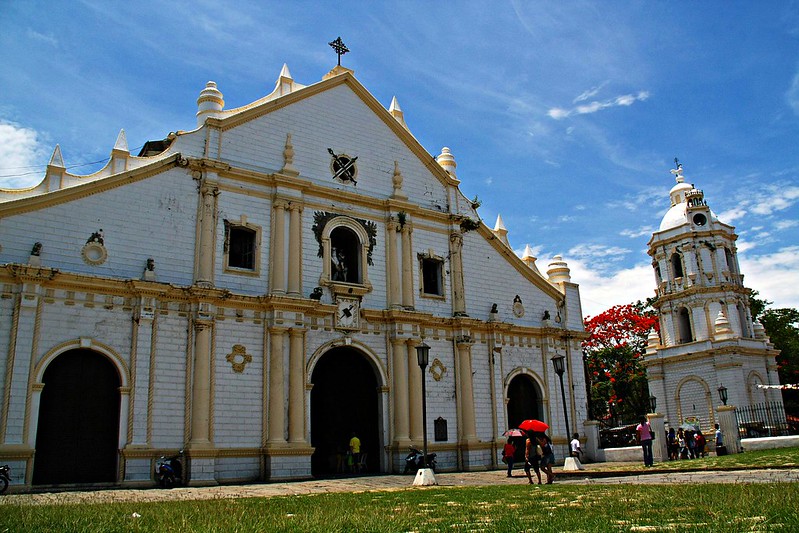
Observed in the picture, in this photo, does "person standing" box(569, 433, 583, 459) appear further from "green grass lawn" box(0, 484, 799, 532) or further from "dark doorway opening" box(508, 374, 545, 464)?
"green grass lawn" box(0, 484, 799, 532)

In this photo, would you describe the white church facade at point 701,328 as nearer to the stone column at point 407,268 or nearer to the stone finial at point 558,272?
the stone finial at point 558,272

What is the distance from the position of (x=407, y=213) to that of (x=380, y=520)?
17955 mm

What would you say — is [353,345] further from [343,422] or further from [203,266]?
[203,266]

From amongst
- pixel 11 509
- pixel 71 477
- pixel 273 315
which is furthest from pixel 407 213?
pixel 11 509

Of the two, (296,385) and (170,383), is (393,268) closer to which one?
(296,385)

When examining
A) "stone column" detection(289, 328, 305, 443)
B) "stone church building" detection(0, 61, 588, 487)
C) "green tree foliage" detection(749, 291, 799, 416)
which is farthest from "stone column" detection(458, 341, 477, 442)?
"green tree foliage" detection(749, 291, 799, 416)

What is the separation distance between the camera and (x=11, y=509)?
366 inches

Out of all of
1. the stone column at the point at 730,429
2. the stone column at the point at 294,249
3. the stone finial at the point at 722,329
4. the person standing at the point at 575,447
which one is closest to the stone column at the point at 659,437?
the person standing at the point at 575,447

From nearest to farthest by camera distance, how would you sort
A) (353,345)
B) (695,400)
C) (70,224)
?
1. (70,224)
2. (353,345)
3. (695,400)

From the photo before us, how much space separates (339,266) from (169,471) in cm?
865

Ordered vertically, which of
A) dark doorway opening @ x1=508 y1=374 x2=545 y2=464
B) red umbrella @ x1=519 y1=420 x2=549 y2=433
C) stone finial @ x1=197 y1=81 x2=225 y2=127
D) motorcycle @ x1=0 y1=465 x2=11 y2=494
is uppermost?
stone finial @ x1=197 y1=81 x2=225 y2=127

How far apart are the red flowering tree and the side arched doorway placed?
3840 centimetres

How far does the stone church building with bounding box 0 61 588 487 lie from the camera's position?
17.5 m

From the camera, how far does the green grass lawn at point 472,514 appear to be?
6.55 metres
